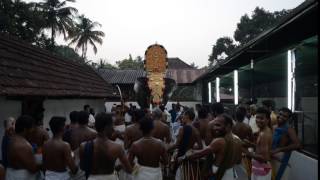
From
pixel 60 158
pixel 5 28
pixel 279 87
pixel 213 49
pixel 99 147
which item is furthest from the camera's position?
pixel 213 49

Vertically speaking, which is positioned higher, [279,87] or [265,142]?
[279,87]

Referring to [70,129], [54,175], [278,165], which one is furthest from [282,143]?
[54,175]

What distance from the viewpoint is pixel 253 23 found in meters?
53.2

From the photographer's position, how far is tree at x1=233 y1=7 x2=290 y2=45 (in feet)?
173

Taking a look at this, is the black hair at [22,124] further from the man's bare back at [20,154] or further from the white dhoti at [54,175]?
the white dhoti at [54,175]

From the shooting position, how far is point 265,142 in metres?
6.77

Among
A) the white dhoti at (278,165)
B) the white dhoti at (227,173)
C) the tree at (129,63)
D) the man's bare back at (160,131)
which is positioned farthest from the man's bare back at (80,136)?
the tree at (129,63)

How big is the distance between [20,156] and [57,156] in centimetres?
50

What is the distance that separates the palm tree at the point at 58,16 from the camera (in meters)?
41.2

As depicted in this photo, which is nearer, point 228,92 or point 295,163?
point 295,163

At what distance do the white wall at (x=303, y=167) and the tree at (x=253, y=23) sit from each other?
144 ft

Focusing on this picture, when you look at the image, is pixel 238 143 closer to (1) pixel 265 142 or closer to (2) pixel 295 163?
(1) pixel 265 142

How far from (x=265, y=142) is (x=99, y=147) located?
2.75 m

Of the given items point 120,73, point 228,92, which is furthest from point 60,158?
point 228,92
